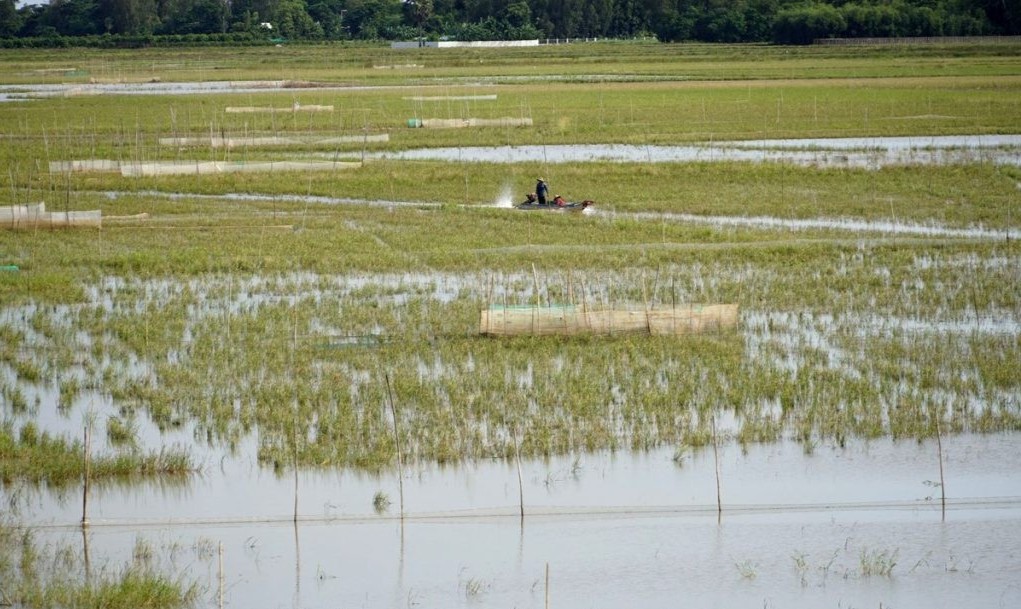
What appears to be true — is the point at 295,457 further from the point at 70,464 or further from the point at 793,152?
the point at 793,152

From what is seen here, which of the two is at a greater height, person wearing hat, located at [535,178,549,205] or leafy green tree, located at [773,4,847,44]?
leafy green tree, located at [773,4,847,44]

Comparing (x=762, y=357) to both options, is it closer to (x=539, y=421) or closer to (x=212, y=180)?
(x=539, y=421)

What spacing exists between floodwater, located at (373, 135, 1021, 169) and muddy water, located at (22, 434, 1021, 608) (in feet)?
80.0

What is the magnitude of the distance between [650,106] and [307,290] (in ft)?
124

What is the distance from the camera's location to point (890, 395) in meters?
16.0

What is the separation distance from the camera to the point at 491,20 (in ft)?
407

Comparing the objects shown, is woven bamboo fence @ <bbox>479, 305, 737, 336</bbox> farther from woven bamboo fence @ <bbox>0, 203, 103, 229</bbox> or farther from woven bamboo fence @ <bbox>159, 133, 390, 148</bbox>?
woven bamboo fence @ <bbox>159, 133, 390, 148</bbox>

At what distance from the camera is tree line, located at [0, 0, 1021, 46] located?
321 ft

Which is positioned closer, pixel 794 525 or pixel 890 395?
pixel 794 525

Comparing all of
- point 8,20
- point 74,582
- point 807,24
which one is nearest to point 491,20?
point 807,24

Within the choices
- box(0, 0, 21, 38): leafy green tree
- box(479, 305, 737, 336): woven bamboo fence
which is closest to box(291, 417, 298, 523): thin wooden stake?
box(479, 305, 737, 336): woven bamboo fence

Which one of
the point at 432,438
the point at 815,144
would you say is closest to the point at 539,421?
the point at 432,438

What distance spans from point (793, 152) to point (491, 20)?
281ft

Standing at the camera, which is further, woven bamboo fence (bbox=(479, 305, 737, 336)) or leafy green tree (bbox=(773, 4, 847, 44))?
leafy green tree (bbox=(773, 4, 847, 44))
